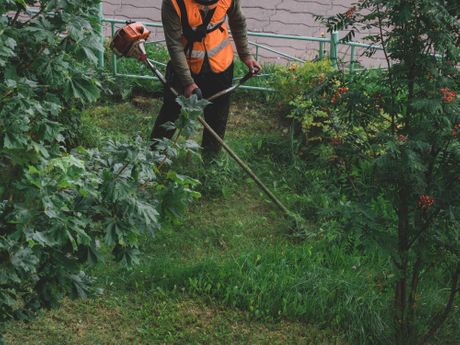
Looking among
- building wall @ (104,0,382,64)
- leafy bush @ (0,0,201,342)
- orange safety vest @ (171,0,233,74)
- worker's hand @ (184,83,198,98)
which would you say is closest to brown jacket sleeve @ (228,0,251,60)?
orange safety vest @ (171,0,233,74)

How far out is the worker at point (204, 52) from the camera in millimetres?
5840

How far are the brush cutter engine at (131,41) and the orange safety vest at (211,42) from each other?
0.33 m

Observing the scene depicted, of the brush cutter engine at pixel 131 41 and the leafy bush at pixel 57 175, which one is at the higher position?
the brush cutter engine at pixel 131 41

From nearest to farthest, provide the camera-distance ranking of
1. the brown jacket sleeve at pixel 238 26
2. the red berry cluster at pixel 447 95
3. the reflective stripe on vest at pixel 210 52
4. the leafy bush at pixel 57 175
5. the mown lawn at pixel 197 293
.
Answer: the leafy bush at pixel 57 175, the red berry cluster at pixel 447 95, the mown lawn at pixel 197 293, the reflective stripe on vest at pixel 210 52, the brown jacket sleeve at pixel 238 26

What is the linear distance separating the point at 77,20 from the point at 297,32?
708 cm

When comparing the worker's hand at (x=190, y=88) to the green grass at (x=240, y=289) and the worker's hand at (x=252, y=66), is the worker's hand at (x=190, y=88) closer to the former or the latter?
the worker's hand at (x=252, y=66)

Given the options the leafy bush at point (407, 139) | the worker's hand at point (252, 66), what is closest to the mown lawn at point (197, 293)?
the worker's hand at point (252, 66)

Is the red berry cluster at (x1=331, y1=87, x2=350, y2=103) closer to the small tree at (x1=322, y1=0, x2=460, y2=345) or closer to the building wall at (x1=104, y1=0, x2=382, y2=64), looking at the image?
the small tree at (x1=322, y1=0, x2=460, y2=345)

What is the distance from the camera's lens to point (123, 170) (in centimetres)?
336

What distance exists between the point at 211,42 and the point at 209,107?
59 cm

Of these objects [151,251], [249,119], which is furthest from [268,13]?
[151,251]

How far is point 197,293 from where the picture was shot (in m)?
5.16

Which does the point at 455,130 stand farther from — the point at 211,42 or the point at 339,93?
the point at 211,42

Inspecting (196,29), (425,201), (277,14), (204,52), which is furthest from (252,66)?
(277,14)
